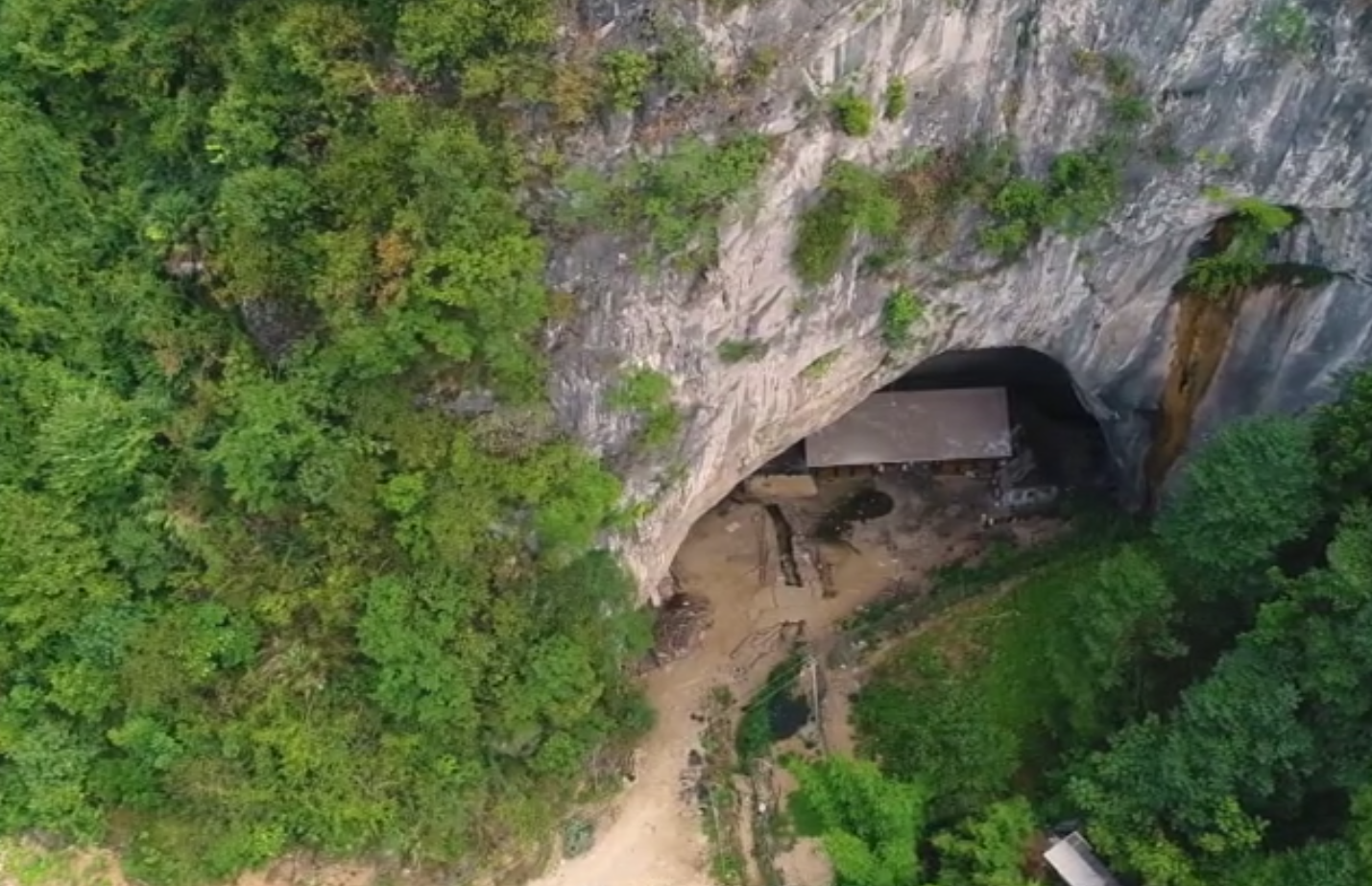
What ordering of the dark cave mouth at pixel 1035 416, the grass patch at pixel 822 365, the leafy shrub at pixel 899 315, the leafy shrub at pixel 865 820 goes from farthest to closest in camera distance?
the dark cave mouth at pixel 1035 416, the grass patch at pixel 822 365, the leafy shrub at pixel 899 315, the leafy shrub at pixel 865 820

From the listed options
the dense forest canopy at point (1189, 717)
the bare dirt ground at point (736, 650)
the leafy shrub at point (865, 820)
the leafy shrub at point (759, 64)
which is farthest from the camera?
the bare dirt ground at point (736, 650)

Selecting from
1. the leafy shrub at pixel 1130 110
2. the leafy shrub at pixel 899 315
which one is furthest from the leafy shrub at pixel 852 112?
the leafy shrub at pixel 1130 110

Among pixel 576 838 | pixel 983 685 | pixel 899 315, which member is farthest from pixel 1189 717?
pixel 576 838

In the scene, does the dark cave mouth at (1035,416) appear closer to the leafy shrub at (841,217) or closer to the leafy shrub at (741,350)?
the leafy shrub at (741,350)

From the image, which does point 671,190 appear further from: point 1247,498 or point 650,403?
point 1247,498

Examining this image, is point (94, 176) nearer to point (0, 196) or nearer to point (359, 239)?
point (0, 196)

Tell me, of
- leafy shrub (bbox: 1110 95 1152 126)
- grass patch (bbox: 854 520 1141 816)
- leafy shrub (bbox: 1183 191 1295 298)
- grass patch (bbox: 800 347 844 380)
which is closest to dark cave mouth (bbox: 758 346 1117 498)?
grass patch (bbox: 854 520 1141 816)

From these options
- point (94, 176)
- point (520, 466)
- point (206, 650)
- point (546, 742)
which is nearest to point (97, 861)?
point (206, 650)
